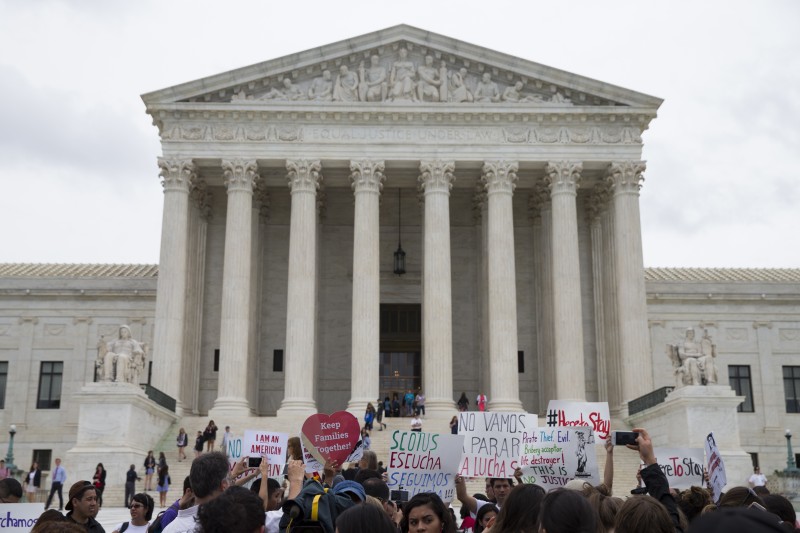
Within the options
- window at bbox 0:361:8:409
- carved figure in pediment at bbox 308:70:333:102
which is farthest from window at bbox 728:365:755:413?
window at bbox 0:361:8:409

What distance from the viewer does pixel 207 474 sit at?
713cm

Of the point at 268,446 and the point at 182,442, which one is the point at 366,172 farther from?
the point at 268,446

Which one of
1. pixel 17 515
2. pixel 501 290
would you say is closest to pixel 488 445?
pixel 17 515

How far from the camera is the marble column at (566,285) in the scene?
42250mm

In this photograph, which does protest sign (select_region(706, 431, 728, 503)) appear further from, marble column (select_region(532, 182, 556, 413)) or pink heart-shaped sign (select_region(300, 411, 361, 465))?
marble column (select_region(532, 182, 556, 413))

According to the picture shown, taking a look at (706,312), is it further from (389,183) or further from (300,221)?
(300,221)

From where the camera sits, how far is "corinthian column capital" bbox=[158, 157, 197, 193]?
4347 cm

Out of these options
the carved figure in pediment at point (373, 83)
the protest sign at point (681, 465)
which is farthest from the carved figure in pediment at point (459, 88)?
the protest sign at point (681, 465)

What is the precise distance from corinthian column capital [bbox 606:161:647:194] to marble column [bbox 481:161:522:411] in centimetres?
484

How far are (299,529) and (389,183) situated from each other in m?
41.5

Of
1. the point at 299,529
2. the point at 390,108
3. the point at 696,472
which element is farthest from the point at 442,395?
the point at 299,529

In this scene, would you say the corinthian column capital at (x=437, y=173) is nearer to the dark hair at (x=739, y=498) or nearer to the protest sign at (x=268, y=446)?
the protest sign at (x=268, y=446)

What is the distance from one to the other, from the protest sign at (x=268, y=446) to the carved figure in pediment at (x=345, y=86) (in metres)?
32.4

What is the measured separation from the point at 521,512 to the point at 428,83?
1574 inches
